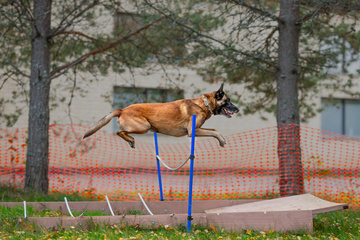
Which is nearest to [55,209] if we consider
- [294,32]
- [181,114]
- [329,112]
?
[181,114]

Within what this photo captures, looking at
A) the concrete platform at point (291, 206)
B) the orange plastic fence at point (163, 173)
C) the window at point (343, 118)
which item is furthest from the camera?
the window at point (343, 118)

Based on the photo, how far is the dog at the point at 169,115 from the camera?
5176 mm

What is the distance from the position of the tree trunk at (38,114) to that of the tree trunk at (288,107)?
5318 millimetres

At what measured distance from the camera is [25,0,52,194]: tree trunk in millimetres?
10820

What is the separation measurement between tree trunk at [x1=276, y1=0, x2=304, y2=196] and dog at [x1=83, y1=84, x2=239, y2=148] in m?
5.48

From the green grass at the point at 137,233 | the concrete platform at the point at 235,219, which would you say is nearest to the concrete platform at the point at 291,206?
the concrete platform at the point at 235,219

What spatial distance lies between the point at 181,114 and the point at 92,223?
8.89 ft

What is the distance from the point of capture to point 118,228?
707 cm

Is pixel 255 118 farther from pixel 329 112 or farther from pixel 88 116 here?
pixel 88 116

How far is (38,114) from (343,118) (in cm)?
1691

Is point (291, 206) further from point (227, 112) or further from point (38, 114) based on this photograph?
point (38, 114)

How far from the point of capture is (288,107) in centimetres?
1079

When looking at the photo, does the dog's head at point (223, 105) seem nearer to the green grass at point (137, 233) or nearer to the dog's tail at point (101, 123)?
the dog's tail at point (101, 123)

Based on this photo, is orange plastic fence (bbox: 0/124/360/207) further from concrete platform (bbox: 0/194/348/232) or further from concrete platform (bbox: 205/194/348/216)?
concrete platform (bbox: 0/194/348/232)
